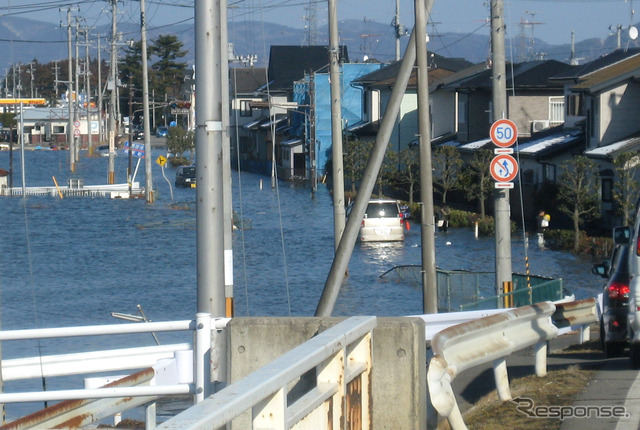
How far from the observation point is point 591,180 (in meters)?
27.6

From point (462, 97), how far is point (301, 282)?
2218 cm

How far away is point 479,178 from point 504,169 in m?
20.7

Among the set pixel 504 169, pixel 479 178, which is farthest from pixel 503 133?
pixel 479 178

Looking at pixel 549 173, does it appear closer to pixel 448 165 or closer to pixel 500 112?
pixel 448 165

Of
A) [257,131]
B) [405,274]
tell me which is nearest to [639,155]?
[405,274]

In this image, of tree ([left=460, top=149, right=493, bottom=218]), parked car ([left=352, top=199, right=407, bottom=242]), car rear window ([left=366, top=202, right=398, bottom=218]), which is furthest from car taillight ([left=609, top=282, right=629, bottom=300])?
tree ([left=460, top=149, right=493, bottom=218])

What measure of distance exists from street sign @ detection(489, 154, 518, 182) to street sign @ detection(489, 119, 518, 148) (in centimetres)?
25

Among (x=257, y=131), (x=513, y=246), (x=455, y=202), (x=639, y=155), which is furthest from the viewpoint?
(x=257, y=131)

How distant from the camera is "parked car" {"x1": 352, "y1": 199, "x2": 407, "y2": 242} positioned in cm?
3078

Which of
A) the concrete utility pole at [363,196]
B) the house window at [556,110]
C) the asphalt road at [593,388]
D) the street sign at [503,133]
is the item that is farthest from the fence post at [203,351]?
the house window at [556,110]

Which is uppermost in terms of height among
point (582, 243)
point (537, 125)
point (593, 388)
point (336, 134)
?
point (537, 125)

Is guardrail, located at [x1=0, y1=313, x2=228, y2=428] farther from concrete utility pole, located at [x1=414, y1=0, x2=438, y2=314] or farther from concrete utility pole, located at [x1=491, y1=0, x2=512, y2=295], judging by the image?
concrete utility pole, located at [x1=491, y1=0, x2=512, y2=295]

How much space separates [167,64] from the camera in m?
99.7

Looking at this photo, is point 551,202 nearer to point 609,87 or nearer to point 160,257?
point 609,87
